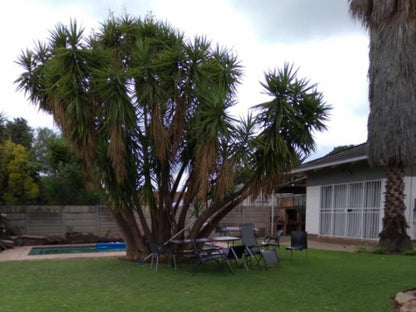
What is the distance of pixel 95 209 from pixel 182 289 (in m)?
11.8

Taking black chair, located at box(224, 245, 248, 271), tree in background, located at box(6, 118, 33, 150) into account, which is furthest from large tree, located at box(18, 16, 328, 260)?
tree in background, located at box(6, 118, 33, 150)

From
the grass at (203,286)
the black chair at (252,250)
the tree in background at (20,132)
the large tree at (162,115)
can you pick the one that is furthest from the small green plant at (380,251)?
the tree in background at (20,132)

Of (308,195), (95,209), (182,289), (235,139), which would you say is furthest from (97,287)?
(308,195)

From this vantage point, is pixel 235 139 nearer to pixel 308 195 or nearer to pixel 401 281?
pixel 401 281

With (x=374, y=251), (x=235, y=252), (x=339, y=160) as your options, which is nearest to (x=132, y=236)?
(x=235, y=252)

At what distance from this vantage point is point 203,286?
24.2ft

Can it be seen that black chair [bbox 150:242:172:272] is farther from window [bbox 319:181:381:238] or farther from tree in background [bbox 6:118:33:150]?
tree in background [bbox 6:118:33:150]

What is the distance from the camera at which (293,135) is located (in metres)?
9.29

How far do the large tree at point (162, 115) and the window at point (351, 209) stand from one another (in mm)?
6847

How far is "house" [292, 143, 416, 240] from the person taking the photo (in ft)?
47.7

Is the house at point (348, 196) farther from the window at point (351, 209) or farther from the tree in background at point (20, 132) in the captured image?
the tree in background at point (20, 132)

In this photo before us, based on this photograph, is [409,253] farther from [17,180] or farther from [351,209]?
[17,180]

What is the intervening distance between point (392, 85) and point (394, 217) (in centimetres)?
376

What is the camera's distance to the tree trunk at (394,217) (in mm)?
12164
